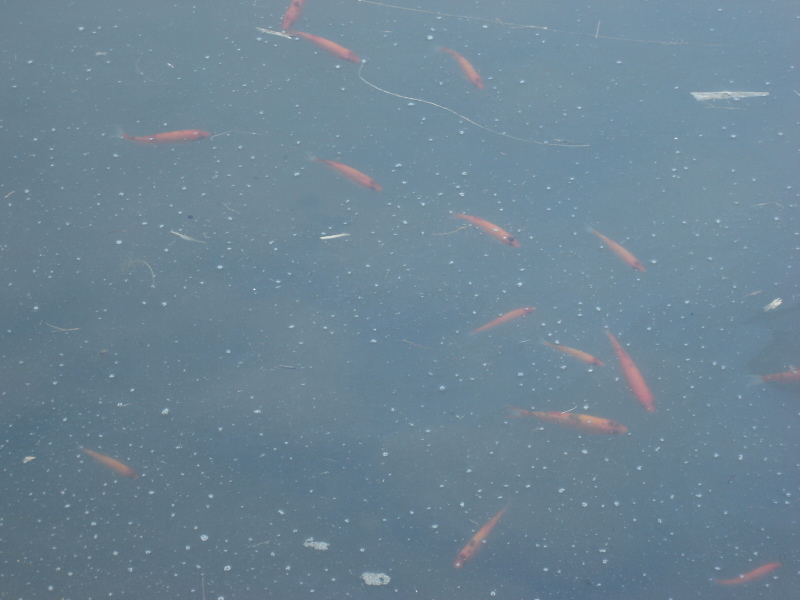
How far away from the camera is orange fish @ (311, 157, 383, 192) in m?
2.49

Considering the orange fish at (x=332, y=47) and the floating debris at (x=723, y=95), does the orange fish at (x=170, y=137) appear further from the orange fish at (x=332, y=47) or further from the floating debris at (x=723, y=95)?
the floating debris at (x=723, y=95)

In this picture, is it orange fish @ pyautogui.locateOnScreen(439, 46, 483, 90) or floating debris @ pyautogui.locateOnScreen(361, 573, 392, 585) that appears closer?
floating debris @ pyautogui.locateOnScreen(361, 573, 392, 585)

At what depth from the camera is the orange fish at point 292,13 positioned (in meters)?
2.80

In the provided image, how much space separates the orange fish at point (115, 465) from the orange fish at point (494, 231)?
5.70 ft

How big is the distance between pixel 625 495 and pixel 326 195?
178 centimetres

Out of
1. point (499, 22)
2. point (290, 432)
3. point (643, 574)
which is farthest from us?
point (499, 22)

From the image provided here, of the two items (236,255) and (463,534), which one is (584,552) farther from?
(236,255)

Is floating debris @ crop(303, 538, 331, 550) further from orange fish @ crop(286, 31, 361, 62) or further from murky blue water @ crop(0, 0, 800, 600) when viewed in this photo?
orange fish @ crop(286, 31, 361, 62)

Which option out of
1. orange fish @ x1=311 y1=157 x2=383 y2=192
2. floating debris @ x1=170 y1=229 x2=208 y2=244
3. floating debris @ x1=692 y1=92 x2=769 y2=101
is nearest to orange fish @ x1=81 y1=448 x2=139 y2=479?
floating debris @ x1=170 y1=229 x2=208 y2=244

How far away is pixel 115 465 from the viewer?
209cm

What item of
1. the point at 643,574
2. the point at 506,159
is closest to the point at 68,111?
the point at 506,159

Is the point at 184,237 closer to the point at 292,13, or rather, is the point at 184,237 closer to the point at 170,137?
the point at 170,137

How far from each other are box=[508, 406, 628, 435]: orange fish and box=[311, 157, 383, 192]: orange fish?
1184 millimetres

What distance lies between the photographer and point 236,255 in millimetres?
2377
